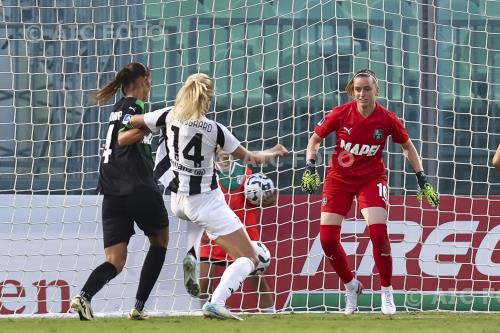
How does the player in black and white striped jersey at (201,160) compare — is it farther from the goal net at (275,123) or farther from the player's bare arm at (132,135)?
the goal net at (275,123)

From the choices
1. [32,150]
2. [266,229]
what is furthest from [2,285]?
[266,229]

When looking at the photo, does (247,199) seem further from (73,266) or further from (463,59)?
(463,59)

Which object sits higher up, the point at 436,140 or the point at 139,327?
the point at 436,140

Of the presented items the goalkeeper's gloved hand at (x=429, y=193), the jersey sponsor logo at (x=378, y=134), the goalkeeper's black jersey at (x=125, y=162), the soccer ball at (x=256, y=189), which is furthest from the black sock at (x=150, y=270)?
the soccer ball at (x=256, y=189)

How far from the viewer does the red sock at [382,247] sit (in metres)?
7.82

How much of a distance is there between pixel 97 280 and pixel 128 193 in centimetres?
58

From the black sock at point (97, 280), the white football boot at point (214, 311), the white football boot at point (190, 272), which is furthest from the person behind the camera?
the black sock at point (97, 280)

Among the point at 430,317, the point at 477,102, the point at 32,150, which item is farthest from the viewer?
the point at 477,102

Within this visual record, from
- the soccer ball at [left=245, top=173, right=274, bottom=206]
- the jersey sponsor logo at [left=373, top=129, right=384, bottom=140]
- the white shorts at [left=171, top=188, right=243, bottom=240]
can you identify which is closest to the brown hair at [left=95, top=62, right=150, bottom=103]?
the white shorts at [left=171, top=188, right=243, bottom=240]

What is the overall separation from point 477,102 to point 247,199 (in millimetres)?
3021

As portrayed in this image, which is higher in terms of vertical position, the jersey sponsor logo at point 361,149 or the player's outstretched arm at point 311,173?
the jersey sponsor logo at point 361,149

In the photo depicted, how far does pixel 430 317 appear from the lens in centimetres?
784

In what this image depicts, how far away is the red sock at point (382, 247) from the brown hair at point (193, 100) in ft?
5.41

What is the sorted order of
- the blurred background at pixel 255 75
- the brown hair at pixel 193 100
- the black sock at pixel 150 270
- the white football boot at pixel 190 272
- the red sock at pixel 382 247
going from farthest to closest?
the blurred background at pixel 255 75 → the red sock at pixel 382 247 → the black sock at pixel 150 270 → the white football boot at pixel 190 272 → the brown hair at pixel 193 100
